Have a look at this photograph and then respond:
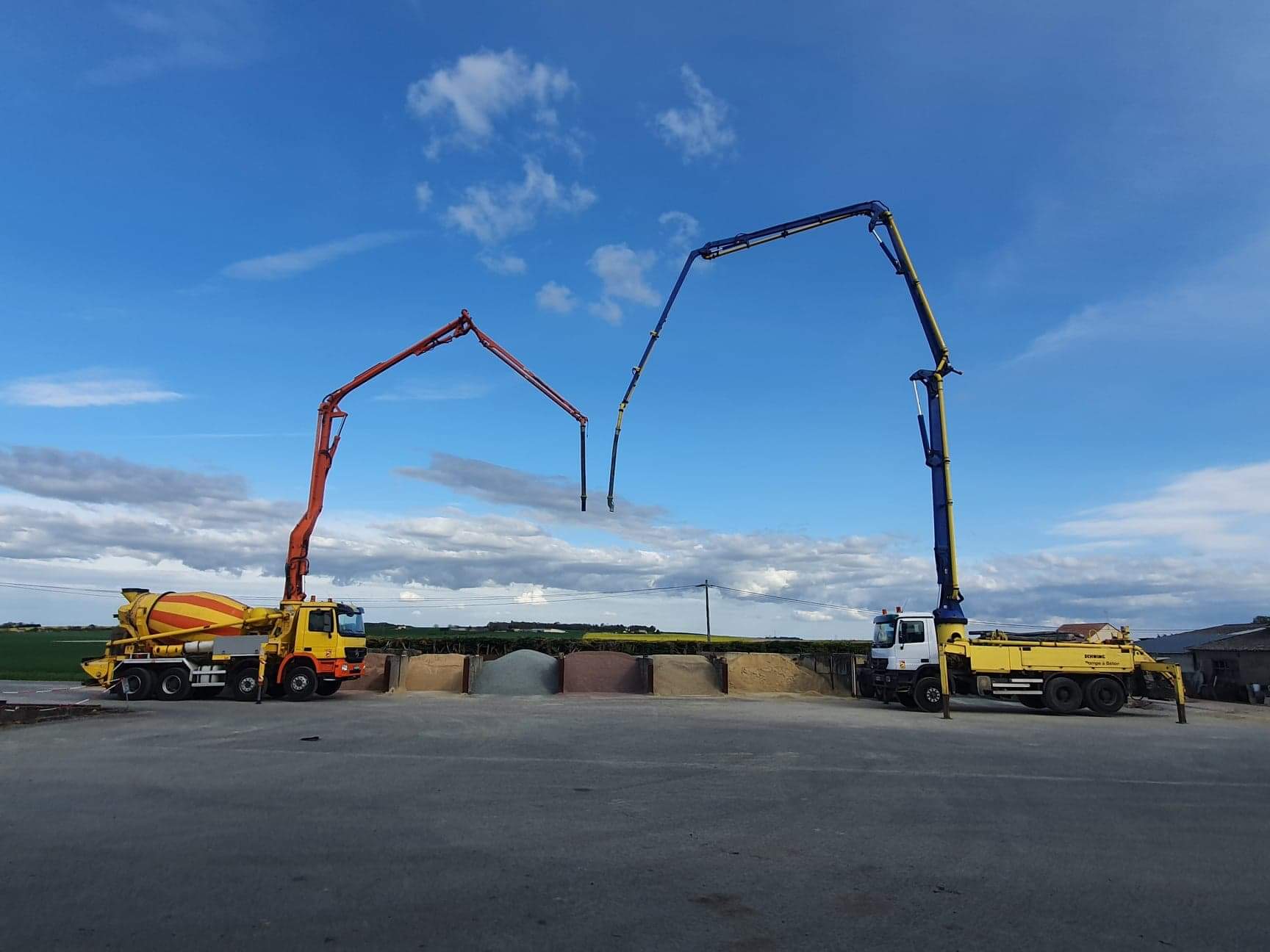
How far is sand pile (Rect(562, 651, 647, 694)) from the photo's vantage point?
112ft

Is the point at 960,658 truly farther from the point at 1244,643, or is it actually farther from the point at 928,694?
the point at 1244,643

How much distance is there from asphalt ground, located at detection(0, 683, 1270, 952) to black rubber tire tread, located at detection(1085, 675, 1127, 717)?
323 inches

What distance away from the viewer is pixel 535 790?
10.8 metres

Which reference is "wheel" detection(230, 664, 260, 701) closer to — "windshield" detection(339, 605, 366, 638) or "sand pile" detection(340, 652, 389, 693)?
"windshield" detection(339, 605, 366, 638)

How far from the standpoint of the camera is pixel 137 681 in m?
27.3

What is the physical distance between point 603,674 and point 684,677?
130 inches

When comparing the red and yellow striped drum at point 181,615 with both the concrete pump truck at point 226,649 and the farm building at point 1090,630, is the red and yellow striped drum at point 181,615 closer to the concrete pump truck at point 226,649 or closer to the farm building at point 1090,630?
the concrete pump truck at point 226,649

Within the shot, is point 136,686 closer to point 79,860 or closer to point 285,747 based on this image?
point 285,747

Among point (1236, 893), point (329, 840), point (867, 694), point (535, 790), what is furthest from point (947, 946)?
point (867, 694)

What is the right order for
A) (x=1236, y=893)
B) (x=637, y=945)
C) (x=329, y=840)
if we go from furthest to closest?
(x=329, y=840) < (x=1236, y=893) < (x=637, y=945)

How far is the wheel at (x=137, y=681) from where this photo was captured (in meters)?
27.2

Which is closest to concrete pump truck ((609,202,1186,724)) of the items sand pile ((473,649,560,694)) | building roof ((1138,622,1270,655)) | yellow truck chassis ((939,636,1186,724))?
yellow truck chassis ((939,636,1186,724))

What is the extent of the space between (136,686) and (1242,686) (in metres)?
42.3

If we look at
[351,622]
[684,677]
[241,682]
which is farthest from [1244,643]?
[241,682]
